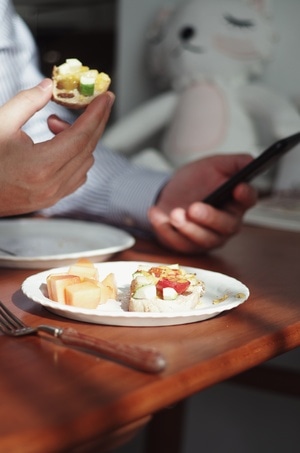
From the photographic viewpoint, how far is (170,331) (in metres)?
0.78

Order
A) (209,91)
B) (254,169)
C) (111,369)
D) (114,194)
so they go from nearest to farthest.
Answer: (111,369) < (254,169) < (114,194) < (209,91)

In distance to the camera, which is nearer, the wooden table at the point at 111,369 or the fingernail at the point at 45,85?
the wooden table at the point at 111,369

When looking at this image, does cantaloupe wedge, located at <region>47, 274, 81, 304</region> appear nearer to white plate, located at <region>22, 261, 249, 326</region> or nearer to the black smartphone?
white plate, located at <region>22, 261, 249, 326</region>

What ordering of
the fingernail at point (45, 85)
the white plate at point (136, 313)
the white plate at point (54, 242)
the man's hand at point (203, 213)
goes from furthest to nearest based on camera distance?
the man's hand at point (203, 213) < the white plate at point (54, 242) < the fingernail at point (45, 85) < the white plate at point (136, 313)

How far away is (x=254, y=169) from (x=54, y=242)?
26 centimetres


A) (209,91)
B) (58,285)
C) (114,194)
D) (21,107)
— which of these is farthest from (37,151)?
(209,91)

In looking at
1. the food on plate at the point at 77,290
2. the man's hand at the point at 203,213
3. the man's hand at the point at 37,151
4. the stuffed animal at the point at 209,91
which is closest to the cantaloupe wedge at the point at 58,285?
the food on plate at the point at 77,290

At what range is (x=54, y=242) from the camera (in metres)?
1.12

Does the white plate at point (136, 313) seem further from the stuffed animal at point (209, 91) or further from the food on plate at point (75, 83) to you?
the stuffed animal at point (209, 91)

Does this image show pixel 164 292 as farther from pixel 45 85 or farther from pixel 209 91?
pixel 209 91

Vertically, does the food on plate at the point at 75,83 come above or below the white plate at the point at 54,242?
above

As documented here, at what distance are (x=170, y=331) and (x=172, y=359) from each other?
70 millimetres

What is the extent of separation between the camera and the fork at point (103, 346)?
671 millimetres

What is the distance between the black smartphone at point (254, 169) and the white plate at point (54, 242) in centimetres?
12
